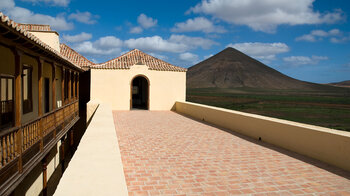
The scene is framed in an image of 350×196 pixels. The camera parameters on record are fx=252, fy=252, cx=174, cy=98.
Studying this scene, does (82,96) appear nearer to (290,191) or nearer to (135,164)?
(135,164)

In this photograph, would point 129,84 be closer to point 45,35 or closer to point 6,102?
point 45,35

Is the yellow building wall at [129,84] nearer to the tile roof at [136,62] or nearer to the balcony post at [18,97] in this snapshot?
the tile roof at [136,62]

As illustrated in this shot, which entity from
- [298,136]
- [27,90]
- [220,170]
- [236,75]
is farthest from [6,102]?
[236,75]

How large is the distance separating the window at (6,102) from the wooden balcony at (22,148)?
5.53ft

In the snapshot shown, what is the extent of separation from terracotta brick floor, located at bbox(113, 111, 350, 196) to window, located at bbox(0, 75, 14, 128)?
4.50 m

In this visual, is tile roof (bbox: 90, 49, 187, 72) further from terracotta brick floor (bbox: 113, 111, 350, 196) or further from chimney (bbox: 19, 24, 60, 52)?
terracotta brick floor (bbox: 113, 111, 350, 196)

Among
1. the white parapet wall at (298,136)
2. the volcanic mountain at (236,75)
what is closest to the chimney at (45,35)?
the white parapet wall at (298,136)

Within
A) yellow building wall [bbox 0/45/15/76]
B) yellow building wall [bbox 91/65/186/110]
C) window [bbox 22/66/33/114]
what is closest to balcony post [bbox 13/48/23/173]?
yellow building wall [bbox 0/45/15/76]

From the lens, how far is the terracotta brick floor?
14.8 feet

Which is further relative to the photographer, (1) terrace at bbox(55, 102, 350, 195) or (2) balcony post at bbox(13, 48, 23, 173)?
(2) balcony post at bbox(13, 48, 23, 173)

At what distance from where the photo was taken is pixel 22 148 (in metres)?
6.34

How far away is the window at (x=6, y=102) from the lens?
361 inches

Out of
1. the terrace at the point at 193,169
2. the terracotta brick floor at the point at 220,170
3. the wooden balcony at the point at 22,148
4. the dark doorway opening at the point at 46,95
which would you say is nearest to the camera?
the terrace at the point at 193,169

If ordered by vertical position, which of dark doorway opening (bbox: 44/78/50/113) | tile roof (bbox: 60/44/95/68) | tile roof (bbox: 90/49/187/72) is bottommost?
dark doorway opening (bbox: 44/78/50/113)
